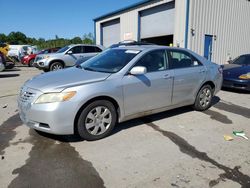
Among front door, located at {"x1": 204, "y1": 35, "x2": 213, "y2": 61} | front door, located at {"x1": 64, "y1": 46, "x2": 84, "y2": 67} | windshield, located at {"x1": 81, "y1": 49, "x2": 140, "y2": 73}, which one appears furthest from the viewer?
front door, located at {"x1": 204, "y1": 35, "x2": 213, "y2": 61}

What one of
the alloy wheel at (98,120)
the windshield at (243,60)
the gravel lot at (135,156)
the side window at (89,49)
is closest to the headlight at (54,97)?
the alloy wheel at (98,120)

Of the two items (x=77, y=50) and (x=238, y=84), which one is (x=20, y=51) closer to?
(x=77, y=50)

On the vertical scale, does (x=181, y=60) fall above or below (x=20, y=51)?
below

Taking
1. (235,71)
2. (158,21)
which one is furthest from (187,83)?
(158,21)

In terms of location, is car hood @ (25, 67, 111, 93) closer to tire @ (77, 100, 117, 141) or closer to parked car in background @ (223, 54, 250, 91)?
tire @ (77, 100, 117, 141)

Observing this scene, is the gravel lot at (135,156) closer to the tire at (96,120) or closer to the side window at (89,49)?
the tire at (96,120)

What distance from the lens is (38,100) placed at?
12.2ft

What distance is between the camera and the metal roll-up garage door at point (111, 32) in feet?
74.8

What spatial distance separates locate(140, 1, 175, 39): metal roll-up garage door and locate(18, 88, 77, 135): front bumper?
1417 centimetres

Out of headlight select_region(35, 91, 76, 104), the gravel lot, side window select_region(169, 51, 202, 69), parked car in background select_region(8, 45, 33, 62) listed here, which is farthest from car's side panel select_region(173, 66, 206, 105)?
parked car in background select_region(8, 45, 33, 62)

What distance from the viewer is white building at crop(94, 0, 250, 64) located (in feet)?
48.9

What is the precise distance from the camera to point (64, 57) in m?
13.0

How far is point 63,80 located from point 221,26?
15053mm

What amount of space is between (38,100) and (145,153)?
181 centimetres
